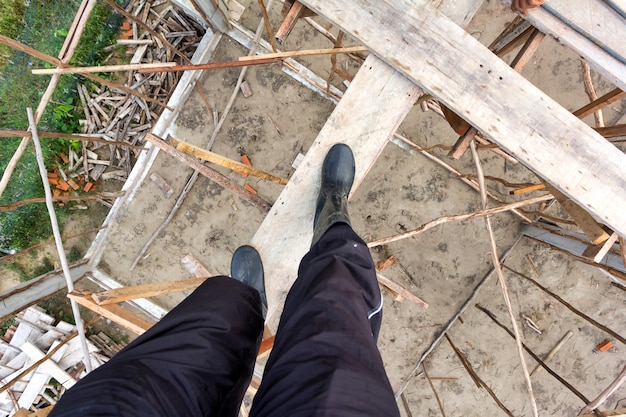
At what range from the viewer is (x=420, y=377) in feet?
14.7

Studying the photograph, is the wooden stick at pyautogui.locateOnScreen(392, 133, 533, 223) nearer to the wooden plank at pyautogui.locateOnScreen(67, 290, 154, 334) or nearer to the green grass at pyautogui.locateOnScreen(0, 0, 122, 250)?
the wooden plank at pyautogui.locateOnScreen(67, 290, 154, 334)

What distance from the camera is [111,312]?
2379 mm

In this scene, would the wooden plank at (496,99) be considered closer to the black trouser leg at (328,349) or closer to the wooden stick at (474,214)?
the wooden stick at (474,214)

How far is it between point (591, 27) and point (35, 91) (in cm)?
624

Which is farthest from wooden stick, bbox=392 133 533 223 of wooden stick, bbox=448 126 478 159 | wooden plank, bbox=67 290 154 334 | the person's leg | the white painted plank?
the white painted plank

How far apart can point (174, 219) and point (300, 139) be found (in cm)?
176

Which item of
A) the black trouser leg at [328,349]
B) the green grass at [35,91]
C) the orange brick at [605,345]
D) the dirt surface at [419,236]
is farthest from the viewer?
the green grass at [35,91]

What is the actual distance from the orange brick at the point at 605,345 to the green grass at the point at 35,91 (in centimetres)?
697

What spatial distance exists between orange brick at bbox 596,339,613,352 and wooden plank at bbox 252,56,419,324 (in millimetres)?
4172

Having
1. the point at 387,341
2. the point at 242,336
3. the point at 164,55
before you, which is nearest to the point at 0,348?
the point at 164,55

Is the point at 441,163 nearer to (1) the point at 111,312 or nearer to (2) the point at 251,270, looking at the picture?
(2) the point at 251,270

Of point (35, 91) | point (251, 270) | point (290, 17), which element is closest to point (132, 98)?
point (35, 91)

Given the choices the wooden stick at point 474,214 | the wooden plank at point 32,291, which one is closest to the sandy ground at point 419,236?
the wooden plank at point 32,291

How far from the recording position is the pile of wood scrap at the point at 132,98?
4719 millimetres
